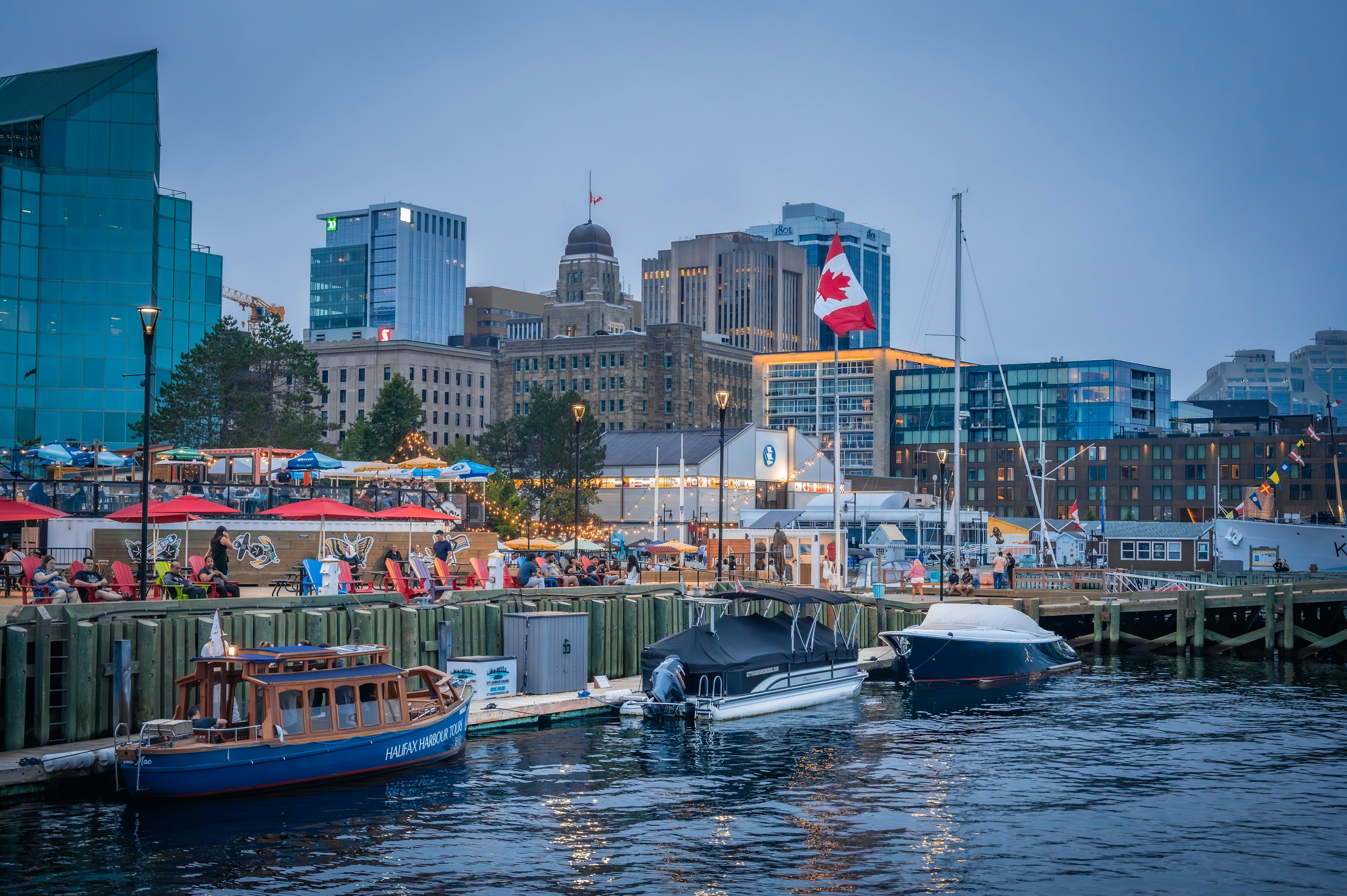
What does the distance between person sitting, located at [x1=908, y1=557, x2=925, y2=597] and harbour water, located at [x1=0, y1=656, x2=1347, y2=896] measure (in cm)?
2247

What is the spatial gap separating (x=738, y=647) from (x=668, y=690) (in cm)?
266

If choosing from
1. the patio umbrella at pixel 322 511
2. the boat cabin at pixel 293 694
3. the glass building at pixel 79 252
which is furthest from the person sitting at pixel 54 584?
the glass building at pixel 79 252

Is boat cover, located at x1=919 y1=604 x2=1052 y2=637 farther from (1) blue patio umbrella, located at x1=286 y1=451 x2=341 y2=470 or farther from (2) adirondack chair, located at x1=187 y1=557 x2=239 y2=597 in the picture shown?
(1) blue patio umbrella, located at x1=286 y1=451 x2=341 y2=470

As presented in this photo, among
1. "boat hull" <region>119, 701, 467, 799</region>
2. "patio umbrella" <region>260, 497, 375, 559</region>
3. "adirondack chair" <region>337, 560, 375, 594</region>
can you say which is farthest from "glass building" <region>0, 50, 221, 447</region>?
"boat hull" <region>119, 701, 467, 799</region>

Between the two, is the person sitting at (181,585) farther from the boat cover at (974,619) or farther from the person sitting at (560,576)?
the boat cover at (974,619)

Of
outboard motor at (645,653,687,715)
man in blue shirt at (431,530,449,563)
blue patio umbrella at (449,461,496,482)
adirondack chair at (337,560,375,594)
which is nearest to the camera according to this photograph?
outboard motor at (645,653,687,715)

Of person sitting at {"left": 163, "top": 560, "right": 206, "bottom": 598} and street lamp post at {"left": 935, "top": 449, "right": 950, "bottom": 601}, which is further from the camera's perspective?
street lamp post at {"left": 935, "top": 449, "right": 950, "bottom": 601}

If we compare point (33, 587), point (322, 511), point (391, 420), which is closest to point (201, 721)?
point (33, 587)

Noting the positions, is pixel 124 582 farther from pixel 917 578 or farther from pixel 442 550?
pixel 917 578

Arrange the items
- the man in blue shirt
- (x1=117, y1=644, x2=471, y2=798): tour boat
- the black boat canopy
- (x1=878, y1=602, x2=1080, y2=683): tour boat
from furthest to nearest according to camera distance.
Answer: (x1=878, y1=602, x2=1080, y2=683): tour boat, the man in blue shirt, the black boat canopy, (x1=117, y1=644, x2=471, y2=798): tour boat

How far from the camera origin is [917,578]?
59.6 meters

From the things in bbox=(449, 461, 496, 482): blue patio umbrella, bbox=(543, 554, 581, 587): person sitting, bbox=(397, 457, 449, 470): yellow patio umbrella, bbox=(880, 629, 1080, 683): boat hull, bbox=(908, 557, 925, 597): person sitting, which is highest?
bbox=(397, 457, 449, 470): yellow patio umbrella

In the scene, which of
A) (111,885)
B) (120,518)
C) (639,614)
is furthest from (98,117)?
(111,885)

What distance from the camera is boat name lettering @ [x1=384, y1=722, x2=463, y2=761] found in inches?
1073
